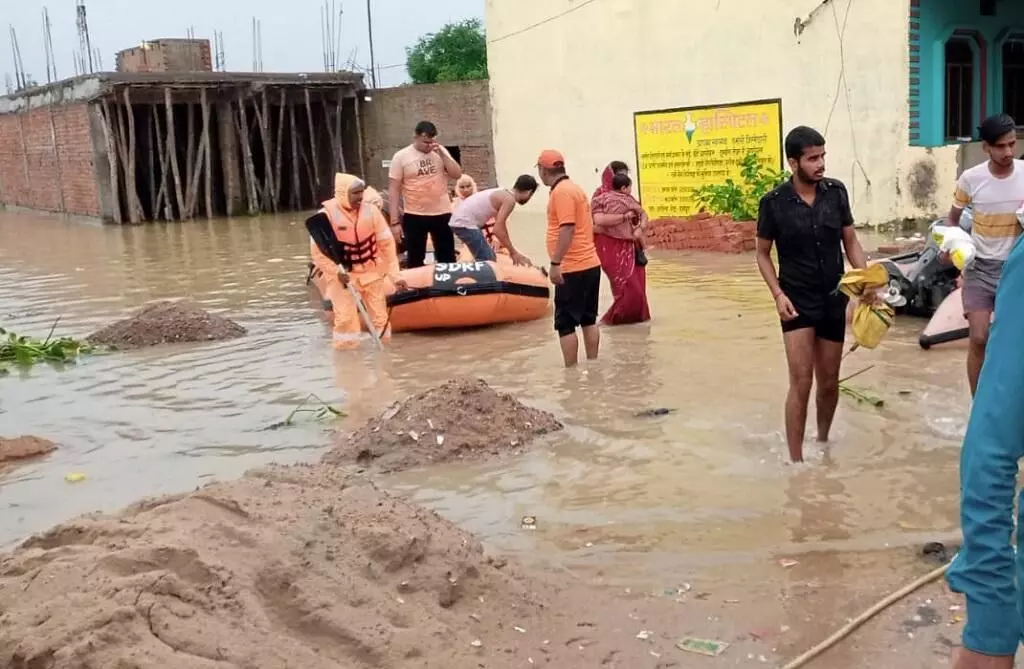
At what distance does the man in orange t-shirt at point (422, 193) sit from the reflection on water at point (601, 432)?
45.6 inches

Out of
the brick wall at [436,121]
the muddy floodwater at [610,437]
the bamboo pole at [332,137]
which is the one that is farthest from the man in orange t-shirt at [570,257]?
the bamboo pole at [332,137]

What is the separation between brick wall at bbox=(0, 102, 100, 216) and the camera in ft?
86.1

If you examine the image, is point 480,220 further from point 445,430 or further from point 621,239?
point 445,430

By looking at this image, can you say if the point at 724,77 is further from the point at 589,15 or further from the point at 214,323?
the point at 214,323

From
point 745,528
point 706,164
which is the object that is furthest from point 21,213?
point 745,528

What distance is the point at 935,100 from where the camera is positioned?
50.6ft

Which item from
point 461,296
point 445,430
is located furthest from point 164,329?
point 445,430

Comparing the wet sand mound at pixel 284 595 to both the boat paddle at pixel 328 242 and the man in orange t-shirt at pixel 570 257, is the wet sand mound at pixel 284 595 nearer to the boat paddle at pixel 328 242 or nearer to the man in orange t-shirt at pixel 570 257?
the man in orange t-shirt at pixel 570 257

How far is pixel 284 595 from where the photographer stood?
3408 millimetres

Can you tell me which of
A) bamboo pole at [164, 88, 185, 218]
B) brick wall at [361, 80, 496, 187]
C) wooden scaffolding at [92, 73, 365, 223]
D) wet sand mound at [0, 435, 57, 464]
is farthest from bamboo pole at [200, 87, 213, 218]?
wet sand mound at [0, 435, 57, 464]

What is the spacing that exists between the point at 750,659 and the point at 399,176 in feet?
24.5

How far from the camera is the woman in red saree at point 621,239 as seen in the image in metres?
9.30

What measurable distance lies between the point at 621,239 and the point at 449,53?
35.4 metres

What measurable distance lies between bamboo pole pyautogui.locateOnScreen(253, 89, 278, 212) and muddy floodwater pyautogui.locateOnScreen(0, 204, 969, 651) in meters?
15.8
